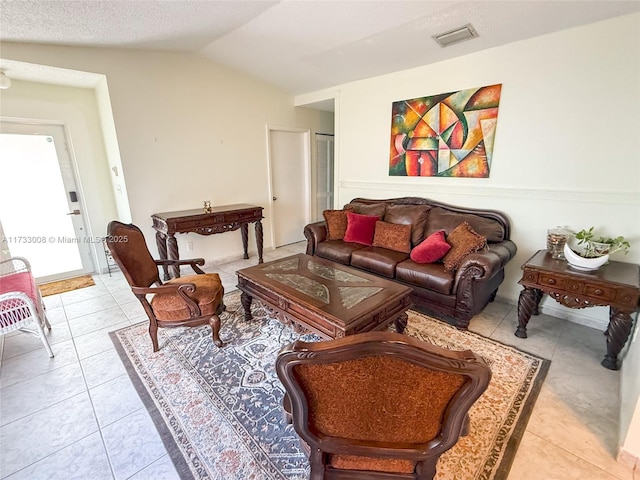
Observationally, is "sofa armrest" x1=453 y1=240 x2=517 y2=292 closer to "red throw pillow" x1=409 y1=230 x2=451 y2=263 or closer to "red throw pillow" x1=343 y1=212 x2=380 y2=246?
"red throw pillow" x1=409 y1=230 x2=451 y2=263

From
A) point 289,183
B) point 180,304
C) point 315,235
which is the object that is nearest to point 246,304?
point 180,304

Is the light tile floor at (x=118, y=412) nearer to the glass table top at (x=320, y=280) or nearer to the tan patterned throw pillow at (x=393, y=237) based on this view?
the tan patterned throw pillow at (x=393, y=237)

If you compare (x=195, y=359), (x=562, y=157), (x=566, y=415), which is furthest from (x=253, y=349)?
(x=562, y=157)

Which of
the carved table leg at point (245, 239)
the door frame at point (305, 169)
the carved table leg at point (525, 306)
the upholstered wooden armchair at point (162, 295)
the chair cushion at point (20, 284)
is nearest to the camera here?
the upholstered wooden armchair at point (162, 295)

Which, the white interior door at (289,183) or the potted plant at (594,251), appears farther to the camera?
the white interior door at (289,183)

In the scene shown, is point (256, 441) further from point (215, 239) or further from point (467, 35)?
point (467, 35)

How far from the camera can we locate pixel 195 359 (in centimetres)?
219

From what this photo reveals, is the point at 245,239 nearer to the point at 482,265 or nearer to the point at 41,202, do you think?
the point at 41,202

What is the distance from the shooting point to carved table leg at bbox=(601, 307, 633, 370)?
195 centimetres

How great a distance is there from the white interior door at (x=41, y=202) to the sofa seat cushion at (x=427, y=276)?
160 inches

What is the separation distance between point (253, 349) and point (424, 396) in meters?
1.74

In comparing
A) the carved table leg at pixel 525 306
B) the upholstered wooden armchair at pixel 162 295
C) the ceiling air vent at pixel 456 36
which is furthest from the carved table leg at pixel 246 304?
the ceiling air vent at pixel 456 36

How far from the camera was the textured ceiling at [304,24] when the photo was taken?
217 centimetres

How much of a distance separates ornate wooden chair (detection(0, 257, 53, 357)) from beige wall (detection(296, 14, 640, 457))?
386 centimetres
